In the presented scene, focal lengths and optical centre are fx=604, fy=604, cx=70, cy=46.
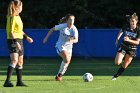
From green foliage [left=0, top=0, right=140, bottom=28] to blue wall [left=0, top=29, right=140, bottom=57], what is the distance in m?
4.00

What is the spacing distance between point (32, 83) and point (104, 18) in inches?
709

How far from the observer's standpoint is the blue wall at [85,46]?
28547mm

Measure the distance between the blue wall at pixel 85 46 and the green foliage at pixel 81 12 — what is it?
4.00 m

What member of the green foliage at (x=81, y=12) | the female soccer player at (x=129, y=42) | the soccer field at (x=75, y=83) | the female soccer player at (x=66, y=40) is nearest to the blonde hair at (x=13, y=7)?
the soccer field at (x=75, y=83)

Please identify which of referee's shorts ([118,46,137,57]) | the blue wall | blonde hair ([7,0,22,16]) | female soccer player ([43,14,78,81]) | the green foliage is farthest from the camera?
the green foliage

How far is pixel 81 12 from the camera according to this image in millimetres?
33156

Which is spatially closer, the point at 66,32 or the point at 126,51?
the point at 66,32

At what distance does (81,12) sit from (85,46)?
A: 4772 mm

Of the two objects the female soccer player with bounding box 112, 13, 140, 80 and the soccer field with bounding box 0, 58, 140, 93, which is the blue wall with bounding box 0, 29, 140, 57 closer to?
the soccer field with bounding box 0, 58, 140, 93

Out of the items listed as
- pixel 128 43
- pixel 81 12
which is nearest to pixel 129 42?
pixel 128 43

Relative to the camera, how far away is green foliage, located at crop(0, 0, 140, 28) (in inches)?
1304

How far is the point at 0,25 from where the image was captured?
3303 cm

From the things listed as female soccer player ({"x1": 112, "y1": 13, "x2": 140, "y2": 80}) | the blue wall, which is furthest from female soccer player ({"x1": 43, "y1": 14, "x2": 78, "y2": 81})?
the blue wall

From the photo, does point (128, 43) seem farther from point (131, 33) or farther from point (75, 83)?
point (75, 83)
